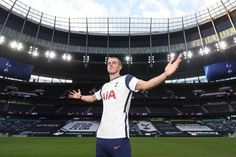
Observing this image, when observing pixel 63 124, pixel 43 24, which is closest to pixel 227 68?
pixel 63 124

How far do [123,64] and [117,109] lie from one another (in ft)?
175

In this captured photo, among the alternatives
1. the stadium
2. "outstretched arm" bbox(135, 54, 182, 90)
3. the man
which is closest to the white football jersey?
the man

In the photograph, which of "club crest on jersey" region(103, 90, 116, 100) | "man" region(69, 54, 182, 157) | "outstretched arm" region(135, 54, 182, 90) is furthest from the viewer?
"club crest on jersey" region(103, 90, 116, 100)

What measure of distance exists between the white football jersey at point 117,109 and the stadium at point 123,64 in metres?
44.7

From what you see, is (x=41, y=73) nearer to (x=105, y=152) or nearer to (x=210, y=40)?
(x=210, y=40)

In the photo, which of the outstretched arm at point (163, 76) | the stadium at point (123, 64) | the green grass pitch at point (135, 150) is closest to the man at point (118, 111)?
the outstretched arm at point (163, 76)

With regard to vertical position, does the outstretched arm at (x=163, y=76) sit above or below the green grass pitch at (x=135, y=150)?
above

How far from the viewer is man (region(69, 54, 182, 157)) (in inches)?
157

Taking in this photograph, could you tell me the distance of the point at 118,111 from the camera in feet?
14.1

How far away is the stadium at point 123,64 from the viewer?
5116cm

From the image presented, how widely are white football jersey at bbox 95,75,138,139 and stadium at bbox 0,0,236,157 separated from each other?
4466 centimetres

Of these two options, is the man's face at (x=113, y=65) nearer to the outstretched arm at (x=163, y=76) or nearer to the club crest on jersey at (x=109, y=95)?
the club crest on jersey at (x=109, y=95)

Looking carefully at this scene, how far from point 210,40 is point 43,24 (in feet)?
128

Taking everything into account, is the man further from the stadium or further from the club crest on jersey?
the stadium
